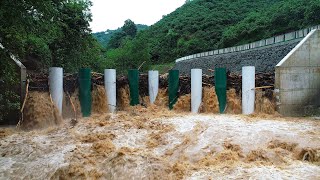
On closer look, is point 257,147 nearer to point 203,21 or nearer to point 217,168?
point 217,168

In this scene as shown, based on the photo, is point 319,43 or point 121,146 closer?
point 121,146

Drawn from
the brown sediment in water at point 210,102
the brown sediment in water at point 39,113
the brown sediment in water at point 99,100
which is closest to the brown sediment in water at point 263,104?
the brown sediment in water at point 210,102

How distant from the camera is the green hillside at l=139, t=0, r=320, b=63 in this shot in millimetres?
30781

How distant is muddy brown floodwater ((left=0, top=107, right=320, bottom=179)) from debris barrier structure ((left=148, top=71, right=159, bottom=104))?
5.92 ft

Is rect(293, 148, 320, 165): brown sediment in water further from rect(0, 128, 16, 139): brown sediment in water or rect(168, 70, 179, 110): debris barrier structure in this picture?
rect(0, 128, 16, 139): brown sediment in water

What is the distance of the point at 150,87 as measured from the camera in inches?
472

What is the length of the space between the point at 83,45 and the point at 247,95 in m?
10.7

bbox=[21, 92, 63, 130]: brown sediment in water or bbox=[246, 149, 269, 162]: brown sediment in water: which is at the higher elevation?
bbox=[21, 92, 63, 130]: brown sediment in water

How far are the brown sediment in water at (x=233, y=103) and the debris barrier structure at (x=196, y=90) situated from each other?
963 millimetres

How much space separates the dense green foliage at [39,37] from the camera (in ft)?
22.4

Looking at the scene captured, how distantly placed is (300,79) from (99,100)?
644 centimetres

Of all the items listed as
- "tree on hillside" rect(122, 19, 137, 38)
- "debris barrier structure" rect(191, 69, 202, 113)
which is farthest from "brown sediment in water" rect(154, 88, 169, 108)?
"tree on hillside" rect(122, 19, 137, 38)

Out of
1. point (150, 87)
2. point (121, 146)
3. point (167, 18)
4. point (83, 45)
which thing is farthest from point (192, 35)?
point (121, 146)

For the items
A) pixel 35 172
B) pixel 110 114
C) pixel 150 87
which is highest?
pixel 150 87
